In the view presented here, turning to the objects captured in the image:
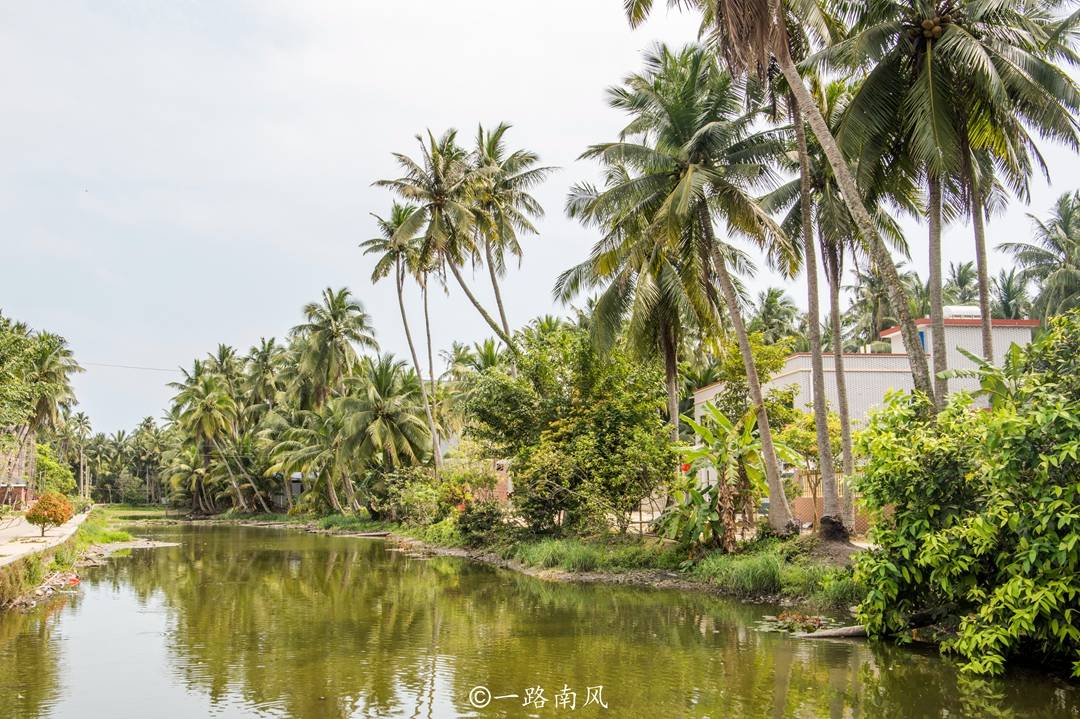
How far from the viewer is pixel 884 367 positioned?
80.9 ft

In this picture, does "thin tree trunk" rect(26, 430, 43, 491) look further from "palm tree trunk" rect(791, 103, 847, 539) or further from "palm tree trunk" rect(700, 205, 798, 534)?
"palm tree trunk" rect(791, 103, 847, 539)

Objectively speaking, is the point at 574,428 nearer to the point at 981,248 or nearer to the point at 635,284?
the point at 635,284

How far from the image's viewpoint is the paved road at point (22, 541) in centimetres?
1889

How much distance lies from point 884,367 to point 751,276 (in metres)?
5.05

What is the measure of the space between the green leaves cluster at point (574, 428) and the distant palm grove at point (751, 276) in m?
0.08

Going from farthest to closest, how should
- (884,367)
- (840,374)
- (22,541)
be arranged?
1. (884,367)
2. (22,541)
3. (840,374)

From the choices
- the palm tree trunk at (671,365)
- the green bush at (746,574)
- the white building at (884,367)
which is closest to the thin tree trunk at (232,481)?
the palm tree trunk at (671,365)

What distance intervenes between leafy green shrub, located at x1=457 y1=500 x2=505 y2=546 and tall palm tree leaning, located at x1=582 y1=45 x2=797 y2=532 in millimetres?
11264

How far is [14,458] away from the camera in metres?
45.4

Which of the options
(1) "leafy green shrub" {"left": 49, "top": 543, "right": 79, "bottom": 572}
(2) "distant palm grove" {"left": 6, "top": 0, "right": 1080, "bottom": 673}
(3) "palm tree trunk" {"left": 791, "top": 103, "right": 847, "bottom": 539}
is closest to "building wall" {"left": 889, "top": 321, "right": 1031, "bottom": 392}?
(2) "distant palm grove" {"left": 6, "top": 0, "right": 1080, "bottom": 673}

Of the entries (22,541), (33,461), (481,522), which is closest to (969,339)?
(481,522)

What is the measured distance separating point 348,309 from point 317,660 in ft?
120

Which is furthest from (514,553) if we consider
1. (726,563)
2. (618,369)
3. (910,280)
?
(910,280)

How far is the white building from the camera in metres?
24.5
